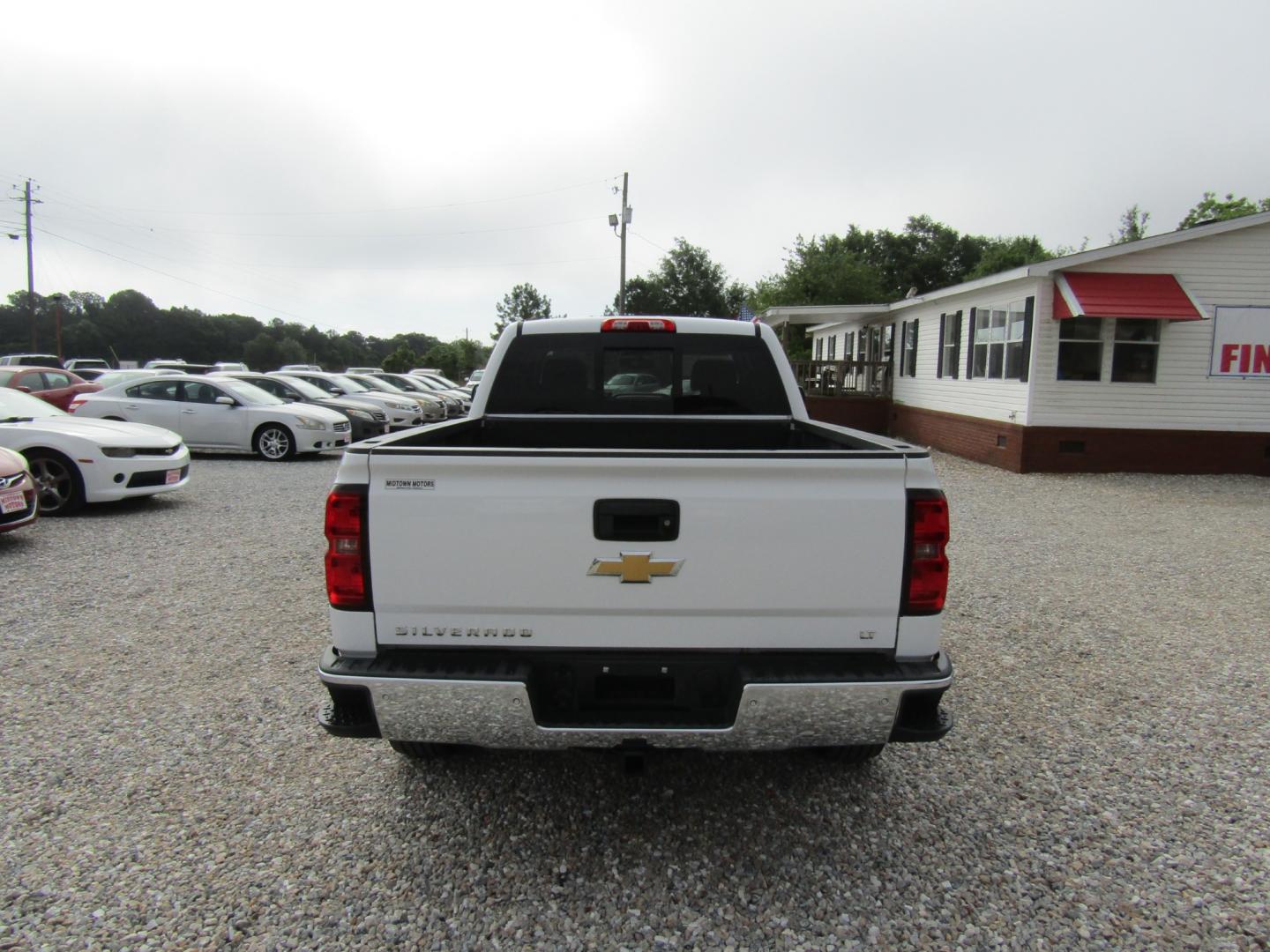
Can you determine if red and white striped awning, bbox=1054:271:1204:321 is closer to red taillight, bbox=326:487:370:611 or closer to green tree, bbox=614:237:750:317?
red taillight, bbox=326:487:370:611

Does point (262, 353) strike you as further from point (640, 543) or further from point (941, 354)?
point (640, 543)

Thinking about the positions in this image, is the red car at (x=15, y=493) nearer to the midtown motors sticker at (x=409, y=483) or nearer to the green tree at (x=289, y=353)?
the midtown motors sticker at (x=409, y=483)

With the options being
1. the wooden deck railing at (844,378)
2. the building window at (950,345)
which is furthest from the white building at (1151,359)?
the wooden deck railing at (844,378)

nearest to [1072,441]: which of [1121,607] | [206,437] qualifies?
[1121,607]

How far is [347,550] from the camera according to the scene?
246cm

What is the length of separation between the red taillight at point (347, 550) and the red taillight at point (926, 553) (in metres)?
1.63

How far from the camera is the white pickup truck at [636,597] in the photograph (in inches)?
95.3

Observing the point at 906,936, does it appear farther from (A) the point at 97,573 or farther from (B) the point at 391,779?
(A) the point at 97,573

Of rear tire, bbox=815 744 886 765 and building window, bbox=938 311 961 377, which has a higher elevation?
building window, bbox=938 311 961 377

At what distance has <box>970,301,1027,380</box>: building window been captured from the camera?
13469 millimetres

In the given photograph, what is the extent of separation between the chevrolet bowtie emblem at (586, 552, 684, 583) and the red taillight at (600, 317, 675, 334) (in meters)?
2.09

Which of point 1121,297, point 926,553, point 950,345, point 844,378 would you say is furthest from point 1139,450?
point 926,553

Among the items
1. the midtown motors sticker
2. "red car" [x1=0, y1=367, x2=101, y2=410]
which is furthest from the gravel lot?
"red car" [x1=0, y1=367, x2=101, y2=410]

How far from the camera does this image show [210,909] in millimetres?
2482
